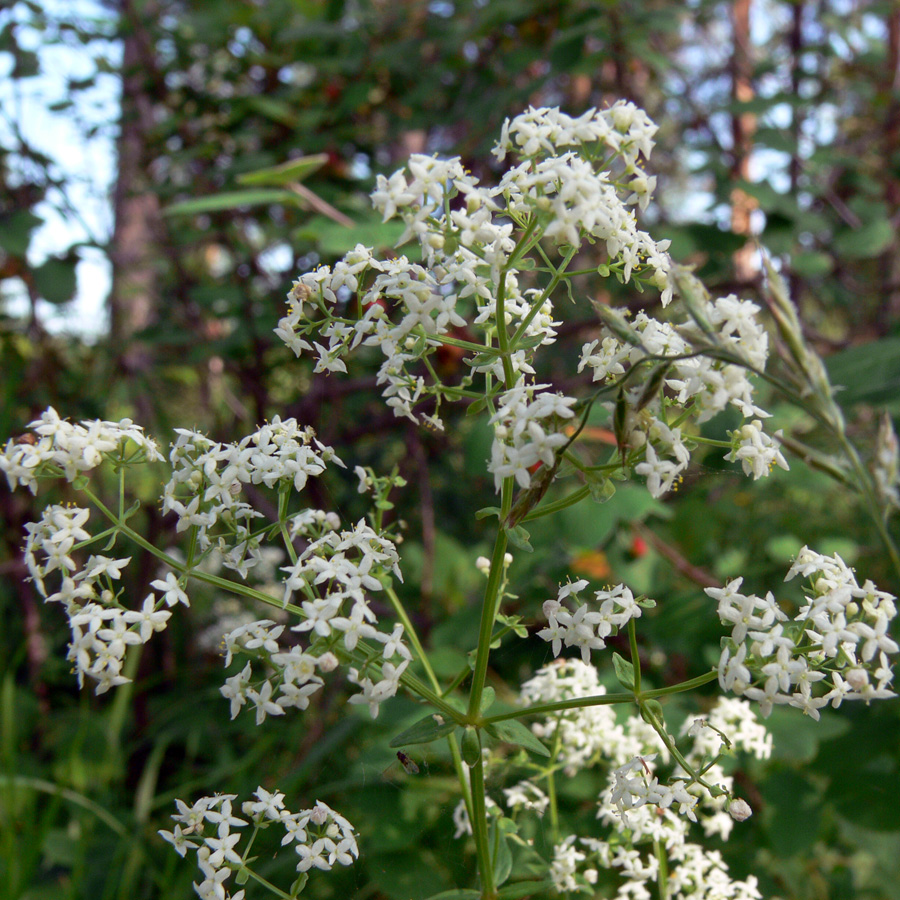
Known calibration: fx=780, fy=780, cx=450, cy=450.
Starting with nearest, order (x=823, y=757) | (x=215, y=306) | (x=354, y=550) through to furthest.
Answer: (x=354, y=550) → (x=823, y=757) → (x=215, y=306)

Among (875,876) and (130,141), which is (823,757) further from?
(130,141)

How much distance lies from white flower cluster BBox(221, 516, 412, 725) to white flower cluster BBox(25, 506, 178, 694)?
109 mm

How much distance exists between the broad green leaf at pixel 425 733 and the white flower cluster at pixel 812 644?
360 mm

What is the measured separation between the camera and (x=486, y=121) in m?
3.08

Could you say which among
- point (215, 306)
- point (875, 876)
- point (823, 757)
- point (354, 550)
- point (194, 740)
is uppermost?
point (354, 550)

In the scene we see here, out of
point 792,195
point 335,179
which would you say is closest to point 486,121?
point 335,179

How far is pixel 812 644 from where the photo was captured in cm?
98

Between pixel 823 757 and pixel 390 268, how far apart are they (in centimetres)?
187

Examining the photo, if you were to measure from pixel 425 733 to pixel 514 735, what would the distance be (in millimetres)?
127

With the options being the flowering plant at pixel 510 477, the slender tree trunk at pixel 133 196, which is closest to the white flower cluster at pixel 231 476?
the flowering plant at pixel 510 477

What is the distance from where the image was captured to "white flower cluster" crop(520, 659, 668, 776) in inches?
52.7

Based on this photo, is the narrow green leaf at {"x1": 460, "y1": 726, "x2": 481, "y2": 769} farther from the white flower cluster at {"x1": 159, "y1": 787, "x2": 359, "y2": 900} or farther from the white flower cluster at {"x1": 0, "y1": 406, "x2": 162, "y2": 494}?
the white flower cluster at {"x1": 0, "y1": 406, "x2": 162, "y2": 494}

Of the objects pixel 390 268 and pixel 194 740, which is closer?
pixel 390 268

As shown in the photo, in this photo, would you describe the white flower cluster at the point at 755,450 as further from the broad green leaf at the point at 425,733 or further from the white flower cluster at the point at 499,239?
the broad green leaf at the point at 425,733
